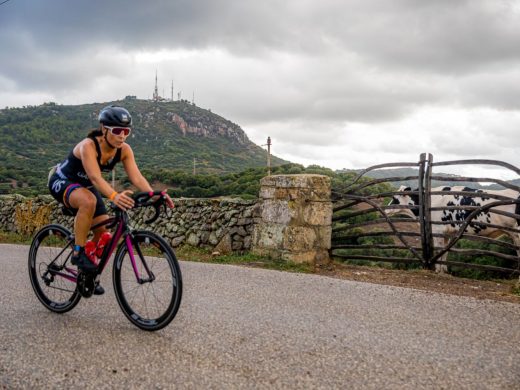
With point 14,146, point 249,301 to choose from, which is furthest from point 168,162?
point 249,301

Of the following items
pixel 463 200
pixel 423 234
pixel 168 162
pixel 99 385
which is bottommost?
pixel 99 385

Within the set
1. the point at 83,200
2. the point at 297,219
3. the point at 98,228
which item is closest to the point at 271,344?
the point at 98,228

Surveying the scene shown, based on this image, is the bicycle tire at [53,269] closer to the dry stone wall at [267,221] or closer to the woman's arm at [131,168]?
the woman's arm at [131,168]

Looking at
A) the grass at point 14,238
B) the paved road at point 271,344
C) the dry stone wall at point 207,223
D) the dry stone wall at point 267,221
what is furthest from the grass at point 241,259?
the grass at point 14,238

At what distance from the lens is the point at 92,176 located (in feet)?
11.7

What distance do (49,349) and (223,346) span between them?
1237 millimetres

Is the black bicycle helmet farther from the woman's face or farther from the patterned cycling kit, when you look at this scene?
the patterned cycling kit

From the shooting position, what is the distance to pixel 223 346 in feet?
10.9

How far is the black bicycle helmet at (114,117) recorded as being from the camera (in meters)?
3.62

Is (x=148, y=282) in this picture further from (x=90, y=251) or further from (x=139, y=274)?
(x=90, y=251)

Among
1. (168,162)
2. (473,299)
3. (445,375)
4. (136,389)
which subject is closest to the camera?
(136,389)

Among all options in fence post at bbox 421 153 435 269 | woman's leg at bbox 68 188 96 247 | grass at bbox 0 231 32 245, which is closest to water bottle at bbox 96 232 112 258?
woman's leg at bbox 68 188 96 247

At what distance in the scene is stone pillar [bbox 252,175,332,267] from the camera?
25.9 ft

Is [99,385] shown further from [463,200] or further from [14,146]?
[14,146]
